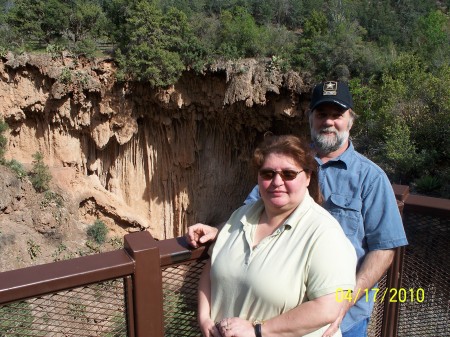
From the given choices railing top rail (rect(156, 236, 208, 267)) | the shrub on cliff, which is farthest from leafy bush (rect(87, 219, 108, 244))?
railing top rail (rect(156, 236, 208, 267))

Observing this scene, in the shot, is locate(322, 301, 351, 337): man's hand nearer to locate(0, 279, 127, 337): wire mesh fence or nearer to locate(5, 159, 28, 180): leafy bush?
locate(0, 279, 127, 337): wire mesh fence

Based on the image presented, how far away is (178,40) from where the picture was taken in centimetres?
1386

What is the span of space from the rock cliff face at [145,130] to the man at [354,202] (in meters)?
11.7

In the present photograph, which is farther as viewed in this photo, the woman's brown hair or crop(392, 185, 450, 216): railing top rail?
crop(392, 185, 450, 216): railing top rail

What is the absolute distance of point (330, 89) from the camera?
221 centimetres

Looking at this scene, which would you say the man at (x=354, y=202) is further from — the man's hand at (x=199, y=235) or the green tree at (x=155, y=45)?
the green tree at (x=155, y=45)

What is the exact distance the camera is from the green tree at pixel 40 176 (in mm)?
12633

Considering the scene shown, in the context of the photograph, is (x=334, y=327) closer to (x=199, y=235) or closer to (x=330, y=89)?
(x=199, y=235)

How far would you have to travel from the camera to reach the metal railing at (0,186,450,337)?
1632 millimetres

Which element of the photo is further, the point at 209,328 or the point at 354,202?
the point at 354,202

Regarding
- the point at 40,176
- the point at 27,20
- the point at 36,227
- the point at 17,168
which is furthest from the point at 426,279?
the point at 27,20

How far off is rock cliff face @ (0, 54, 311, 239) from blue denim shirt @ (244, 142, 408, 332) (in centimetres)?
1191

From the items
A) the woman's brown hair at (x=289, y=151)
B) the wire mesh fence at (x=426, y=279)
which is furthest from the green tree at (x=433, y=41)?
the woman's brown hair at (x=289, y=151)

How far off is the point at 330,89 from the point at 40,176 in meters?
12.2
